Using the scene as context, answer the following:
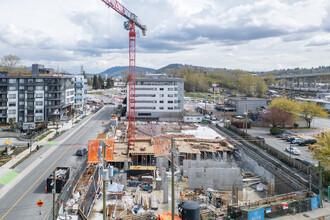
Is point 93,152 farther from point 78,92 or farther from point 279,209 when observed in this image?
point 78,92

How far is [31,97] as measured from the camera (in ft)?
178

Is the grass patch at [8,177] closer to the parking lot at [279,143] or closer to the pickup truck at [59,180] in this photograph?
the pickup truck at [59,180]

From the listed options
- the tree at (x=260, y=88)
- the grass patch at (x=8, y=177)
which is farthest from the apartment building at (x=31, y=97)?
the tree at (x=260, y=88)

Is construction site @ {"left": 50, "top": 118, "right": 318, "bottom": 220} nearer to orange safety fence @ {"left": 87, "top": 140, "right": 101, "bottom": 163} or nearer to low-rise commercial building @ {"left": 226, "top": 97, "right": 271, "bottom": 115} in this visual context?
orange safety fence @ {"left": 87, "top": 140, "right": 101, "bottom": 163}

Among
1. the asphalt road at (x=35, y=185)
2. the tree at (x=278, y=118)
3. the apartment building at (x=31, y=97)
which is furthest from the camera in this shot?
the apartment building at (x=31, y=97)

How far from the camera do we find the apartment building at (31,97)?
52.0m

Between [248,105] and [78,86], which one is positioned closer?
[248,105]

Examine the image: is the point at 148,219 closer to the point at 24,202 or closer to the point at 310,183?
the point at 24,202

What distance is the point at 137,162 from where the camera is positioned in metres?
29.5

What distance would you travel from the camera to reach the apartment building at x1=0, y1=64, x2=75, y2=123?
52.0 meters

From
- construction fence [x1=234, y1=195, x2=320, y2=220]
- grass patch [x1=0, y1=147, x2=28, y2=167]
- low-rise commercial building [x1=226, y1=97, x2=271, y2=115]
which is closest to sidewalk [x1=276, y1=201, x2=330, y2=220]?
construction fence [x1=234, y1=195, x2=320, y2=220]

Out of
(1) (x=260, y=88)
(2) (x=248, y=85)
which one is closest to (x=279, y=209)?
(1) (x=260, y=88)

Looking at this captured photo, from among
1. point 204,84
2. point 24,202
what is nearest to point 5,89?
point 24,202

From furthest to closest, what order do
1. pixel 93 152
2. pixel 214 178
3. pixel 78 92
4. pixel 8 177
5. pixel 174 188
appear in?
pixel 78 92 < pixel 93 152 < pixel 8 177 < pixel 214 178 < pixel 174 188
